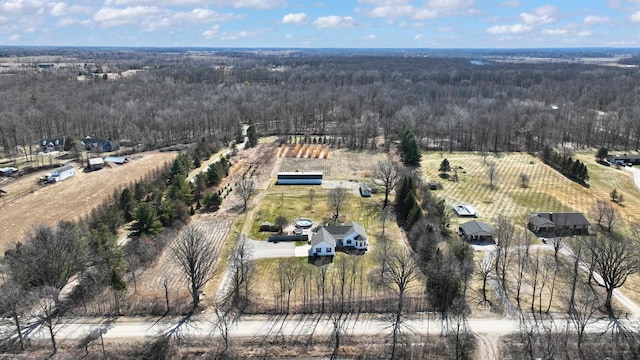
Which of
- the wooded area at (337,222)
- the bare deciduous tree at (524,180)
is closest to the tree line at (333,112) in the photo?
the wooded area at (337,222)

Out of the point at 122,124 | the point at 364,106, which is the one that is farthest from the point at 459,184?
the point at 122,124

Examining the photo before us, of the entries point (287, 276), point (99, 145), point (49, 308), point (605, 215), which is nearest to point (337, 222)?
point (287, 276)

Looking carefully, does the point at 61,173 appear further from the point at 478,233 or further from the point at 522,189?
the point at 522,189

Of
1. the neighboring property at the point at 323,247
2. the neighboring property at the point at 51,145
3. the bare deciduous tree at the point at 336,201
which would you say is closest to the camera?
the neighboring property at the point at 323,247

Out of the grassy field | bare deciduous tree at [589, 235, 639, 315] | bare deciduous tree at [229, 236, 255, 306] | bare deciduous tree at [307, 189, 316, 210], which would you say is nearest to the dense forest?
the grassy field

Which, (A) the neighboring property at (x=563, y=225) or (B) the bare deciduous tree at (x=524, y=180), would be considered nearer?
(A) the neighboring property at (x=563, y=225)

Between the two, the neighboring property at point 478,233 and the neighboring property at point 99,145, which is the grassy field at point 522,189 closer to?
the neighboring property at point 478,233
